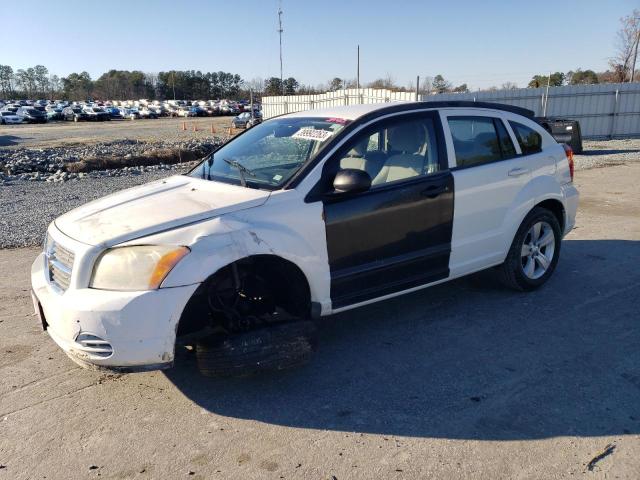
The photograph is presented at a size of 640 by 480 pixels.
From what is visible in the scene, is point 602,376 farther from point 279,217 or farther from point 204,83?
point 204,83

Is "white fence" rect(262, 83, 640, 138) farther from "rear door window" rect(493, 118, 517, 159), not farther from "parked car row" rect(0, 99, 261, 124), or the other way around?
"parked car row" rect(0, 99, 261, 124)

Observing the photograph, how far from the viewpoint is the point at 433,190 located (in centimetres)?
433

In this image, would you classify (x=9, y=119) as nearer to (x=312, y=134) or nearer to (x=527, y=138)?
(x=312, y=134)

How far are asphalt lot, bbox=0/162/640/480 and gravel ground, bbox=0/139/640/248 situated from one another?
3.52 m

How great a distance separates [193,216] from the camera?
3.46 m

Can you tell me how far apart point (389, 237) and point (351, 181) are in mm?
623

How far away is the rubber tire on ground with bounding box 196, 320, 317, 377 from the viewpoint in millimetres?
3428

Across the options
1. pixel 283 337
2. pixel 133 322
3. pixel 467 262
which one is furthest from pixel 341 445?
pixel 467 262

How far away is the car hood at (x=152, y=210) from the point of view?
338 cm

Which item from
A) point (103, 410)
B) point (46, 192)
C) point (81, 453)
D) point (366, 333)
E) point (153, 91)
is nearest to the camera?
point (81, 453)

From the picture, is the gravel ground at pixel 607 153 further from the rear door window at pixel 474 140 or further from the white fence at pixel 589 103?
the rear door window at pixel 474 140

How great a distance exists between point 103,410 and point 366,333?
202 centimetres

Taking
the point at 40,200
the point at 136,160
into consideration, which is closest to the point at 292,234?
the point at 40,200

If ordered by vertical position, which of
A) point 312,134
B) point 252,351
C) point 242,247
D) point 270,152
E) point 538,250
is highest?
point 312,134
